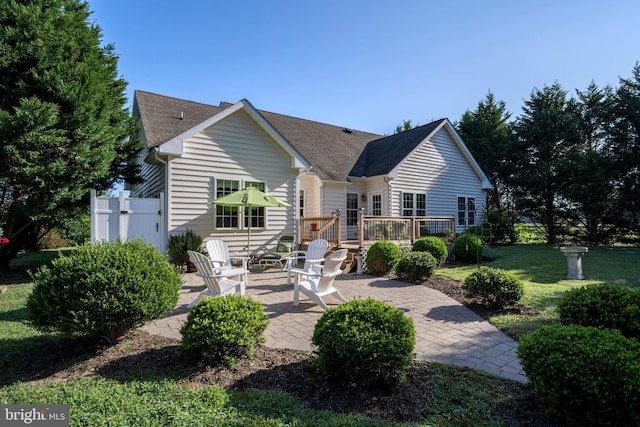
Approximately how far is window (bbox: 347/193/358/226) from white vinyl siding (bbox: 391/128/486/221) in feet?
6.27

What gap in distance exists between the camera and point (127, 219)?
8820 millimetres

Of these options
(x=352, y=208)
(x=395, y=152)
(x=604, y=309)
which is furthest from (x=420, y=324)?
(x=395, y=152)

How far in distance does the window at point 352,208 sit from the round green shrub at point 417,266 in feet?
22.6

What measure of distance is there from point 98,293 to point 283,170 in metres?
8.37

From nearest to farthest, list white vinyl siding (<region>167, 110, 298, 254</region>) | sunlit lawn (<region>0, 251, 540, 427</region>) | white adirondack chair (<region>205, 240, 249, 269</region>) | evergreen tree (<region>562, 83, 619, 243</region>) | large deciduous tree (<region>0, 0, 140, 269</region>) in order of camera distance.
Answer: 1. sunlit lawn (<region>0, 251, 540, 427</region>)
2. white adirondack chair (<region>205, 240, 249, 269</region>)
3. large deciduous tree (<region>0, 0, 140, 269</region>)
4. white vinyl siding (<region>167, 110, 298, 254</region>)
5. evergreen tree (<region>562, 83, 619, 243</region>)

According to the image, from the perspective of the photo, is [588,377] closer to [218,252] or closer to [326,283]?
[326,283]

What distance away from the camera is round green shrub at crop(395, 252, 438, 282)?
25.8 ft

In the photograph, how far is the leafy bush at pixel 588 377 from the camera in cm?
214

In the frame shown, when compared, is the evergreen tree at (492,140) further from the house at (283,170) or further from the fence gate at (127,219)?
the fence gate at (127,219)

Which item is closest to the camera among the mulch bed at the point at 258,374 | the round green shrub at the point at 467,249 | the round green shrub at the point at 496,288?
the mulch bed at the point at 258,374

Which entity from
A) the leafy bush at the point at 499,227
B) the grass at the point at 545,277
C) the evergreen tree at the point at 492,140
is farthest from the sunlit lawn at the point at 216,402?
the evergreen tree at the point at 492,140

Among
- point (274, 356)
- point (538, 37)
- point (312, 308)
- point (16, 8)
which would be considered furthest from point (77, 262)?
point (538, 37)

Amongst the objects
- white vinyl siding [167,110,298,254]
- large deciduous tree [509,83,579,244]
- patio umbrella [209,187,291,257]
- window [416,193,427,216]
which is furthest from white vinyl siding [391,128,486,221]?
patio umbrella [209,187,291,257]

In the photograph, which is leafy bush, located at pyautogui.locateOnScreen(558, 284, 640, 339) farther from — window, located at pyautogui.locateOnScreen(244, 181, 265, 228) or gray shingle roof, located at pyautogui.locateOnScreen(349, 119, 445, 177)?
gray shingle roof, located at pyautogui.locateOnScreen(349, 119, 445, 177)
